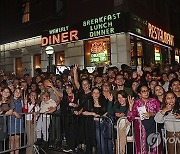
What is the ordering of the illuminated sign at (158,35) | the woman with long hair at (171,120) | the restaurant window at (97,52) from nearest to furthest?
the woman with long hair at (171,120) → the restaurant window at (97,52) → the illuminated sign at (158,35)

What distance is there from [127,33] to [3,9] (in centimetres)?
1231

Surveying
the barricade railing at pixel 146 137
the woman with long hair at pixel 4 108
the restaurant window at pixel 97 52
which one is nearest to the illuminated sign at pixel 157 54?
the restaurant window at pixel 97 52

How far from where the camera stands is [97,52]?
51.2 feet

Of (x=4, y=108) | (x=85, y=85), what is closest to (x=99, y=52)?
(x=85, y=85)

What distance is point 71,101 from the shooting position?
23.5 ft

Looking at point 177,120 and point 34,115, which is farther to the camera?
point 34,115

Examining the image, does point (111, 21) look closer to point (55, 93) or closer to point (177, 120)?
point (55, 93)

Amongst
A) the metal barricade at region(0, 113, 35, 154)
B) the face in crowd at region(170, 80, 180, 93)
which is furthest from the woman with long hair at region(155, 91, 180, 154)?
the metal barricade at region(0, 113, 35, 154)

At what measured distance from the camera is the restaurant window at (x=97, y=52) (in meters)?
15.2

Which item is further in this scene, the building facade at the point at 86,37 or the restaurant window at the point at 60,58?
the restaurant window at the point at 60,58

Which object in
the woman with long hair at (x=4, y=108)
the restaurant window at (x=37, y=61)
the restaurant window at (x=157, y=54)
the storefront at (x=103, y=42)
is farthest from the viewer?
Answer: the restaurant window at (x=37, y=61)

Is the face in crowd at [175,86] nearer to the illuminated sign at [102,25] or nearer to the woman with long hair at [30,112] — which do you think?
the woman with long hair at [30,112]

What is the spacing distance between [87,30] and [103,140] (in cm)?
948

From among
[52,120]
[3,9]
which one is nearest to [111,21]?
[52,120]
